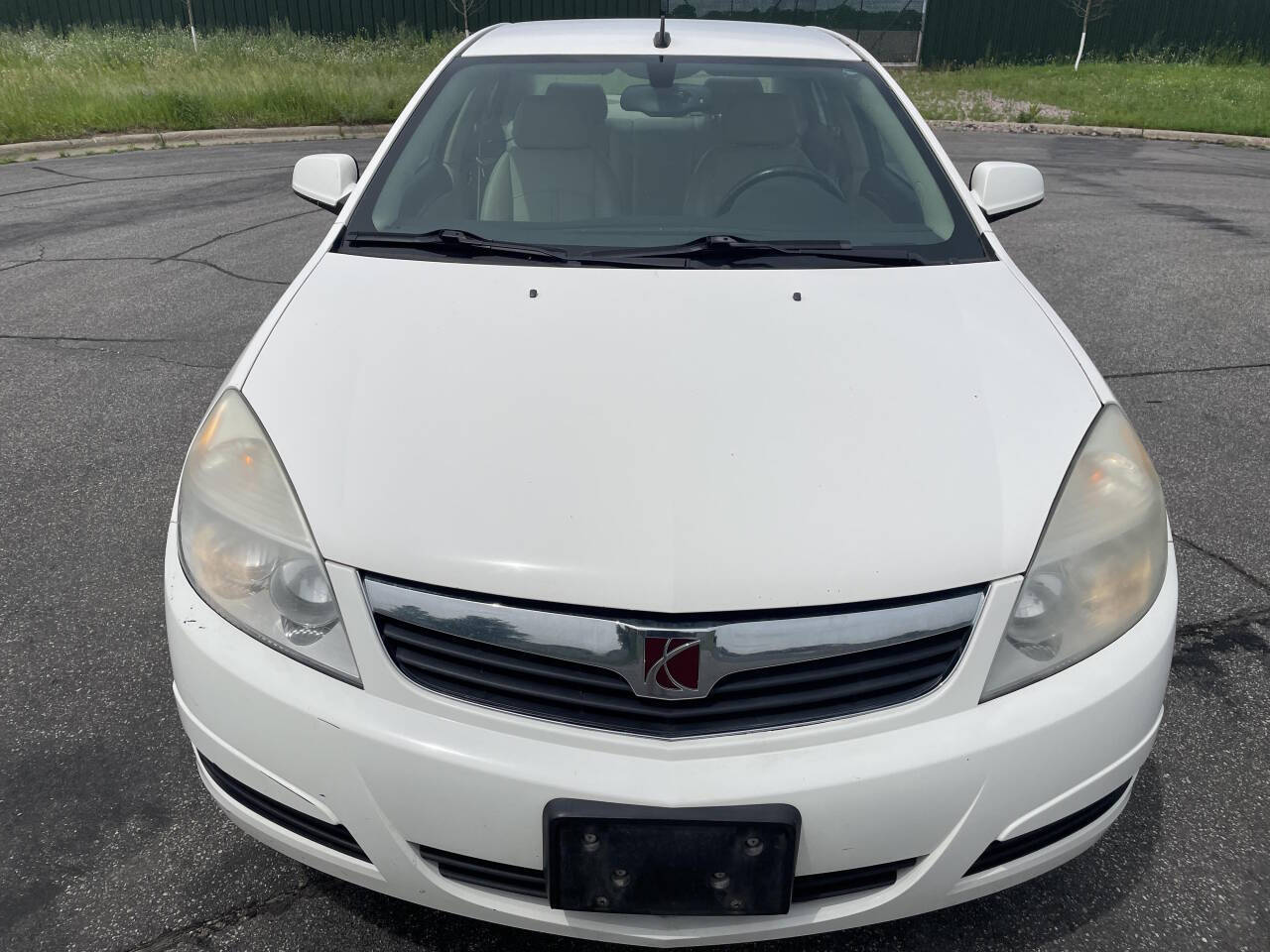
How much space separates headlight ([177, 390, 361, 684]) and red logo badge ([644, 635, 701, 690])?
45 centimetres

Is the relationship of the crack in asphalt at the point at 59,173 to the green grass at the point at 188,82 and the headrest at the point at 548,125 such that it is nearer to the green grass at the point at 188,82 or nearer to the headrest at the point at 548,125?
the green grass at the point at 188,82

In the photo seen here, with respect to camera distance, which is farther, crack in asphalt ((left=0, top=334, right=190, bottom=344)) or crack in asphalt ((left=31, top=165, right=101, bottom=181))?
crack in asphalt ((left=31, top=165, right=101, bottom=181))

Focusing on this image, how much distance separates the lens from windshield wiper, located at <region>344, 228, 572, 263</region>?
2.32 meters

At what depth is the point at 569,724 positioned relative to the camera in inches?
57.6

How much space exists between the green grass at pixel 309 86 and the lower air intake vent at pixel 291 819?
11.5m

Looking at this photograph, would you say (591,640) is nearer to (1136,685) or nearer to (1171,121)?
(1136,685)

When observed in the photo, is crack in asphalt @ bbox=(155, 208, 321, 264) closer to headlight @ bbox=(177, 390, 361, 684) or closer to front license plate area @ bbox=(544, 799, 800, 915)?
headlight @ bbox=(177, 390, 361, 684)

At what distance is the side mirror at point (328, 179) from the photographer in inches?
113

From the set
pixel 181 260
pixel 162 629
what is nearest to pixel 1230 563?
pixel 162 629

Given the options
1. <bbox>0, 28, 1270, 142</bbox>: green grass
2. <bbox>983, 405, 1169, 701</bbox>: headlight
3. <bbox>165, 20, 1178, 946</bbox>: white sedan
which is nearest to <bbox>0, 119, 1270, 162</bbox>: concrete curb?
<bbox>0, 28, 1270, 142</bbox>: green grass

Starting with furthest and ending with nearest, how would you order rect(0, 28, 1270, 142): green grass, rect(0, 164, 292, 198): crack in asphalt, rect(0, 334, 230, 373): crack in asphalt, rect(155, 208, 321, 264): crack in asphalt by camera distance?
rect(0, 28, 1270, 142): green grass
rect(0, 164, 292, 198): crack in asphalt
rect(155, 208, 321, 264): crack in asphalt
rect(0, 334, 230, 373): crack in asphalt

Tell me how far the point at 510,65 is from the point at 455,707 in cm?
209

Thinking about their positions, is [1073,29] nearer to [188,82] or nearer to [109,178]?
[188,82]

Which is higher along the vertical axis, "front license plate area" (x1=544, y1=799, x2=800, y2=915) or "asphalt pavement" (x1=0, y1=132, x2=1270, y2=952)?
"front license plate area" (x1=544, y1=799, x2=800, y2=915)
